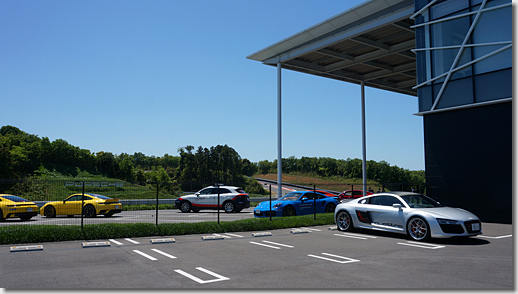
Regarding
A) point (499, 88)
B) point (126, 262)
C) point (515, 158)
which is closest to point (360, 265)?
point (126, 262)

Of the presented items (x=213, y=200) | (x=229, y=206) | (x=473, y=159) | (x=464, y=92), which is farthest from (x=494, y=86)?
(x=213, y=200)

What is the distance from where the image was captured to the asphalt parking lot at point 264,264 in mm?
5988

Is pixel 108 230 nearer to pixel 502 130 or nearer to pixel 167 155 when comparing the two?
pixel 502 130

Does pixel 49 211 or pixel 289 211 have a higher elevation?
pixel 49 211

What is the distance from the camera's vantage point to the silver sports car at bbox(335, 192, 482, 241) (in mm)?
10203

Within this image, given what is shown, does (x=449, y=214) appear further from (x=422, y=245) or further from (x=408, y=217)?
(x=422, y=245)

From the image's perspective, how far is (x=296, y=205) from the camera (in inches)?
687

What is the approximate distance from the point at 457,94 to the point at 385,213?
8.56 m

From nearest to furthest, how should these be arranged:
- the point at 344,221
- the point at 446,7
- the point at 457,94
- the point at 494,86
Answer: the point at 344,221, the point at 494,86, the point at 457,94, the point at 446,7

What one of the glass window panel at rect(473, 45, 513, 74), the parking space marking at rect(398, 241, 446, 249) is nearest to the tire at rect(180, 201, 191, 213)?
the parking space marking at rect(398, 241, 446, 249)

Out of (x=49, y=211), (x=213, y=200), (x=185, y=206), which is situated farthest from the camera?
(x=185, y=206)

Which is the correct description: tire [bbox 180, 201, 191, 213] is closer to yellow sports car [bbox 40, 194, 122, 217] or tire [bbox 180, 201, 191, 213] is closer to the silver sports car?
yellow sports car [bbox 40, 194, 122, 217]

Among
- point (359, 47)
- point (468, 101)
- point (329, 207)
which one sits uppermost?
point (359, 47)

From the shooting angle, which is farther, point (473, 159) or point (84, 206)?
point (84, 206)
